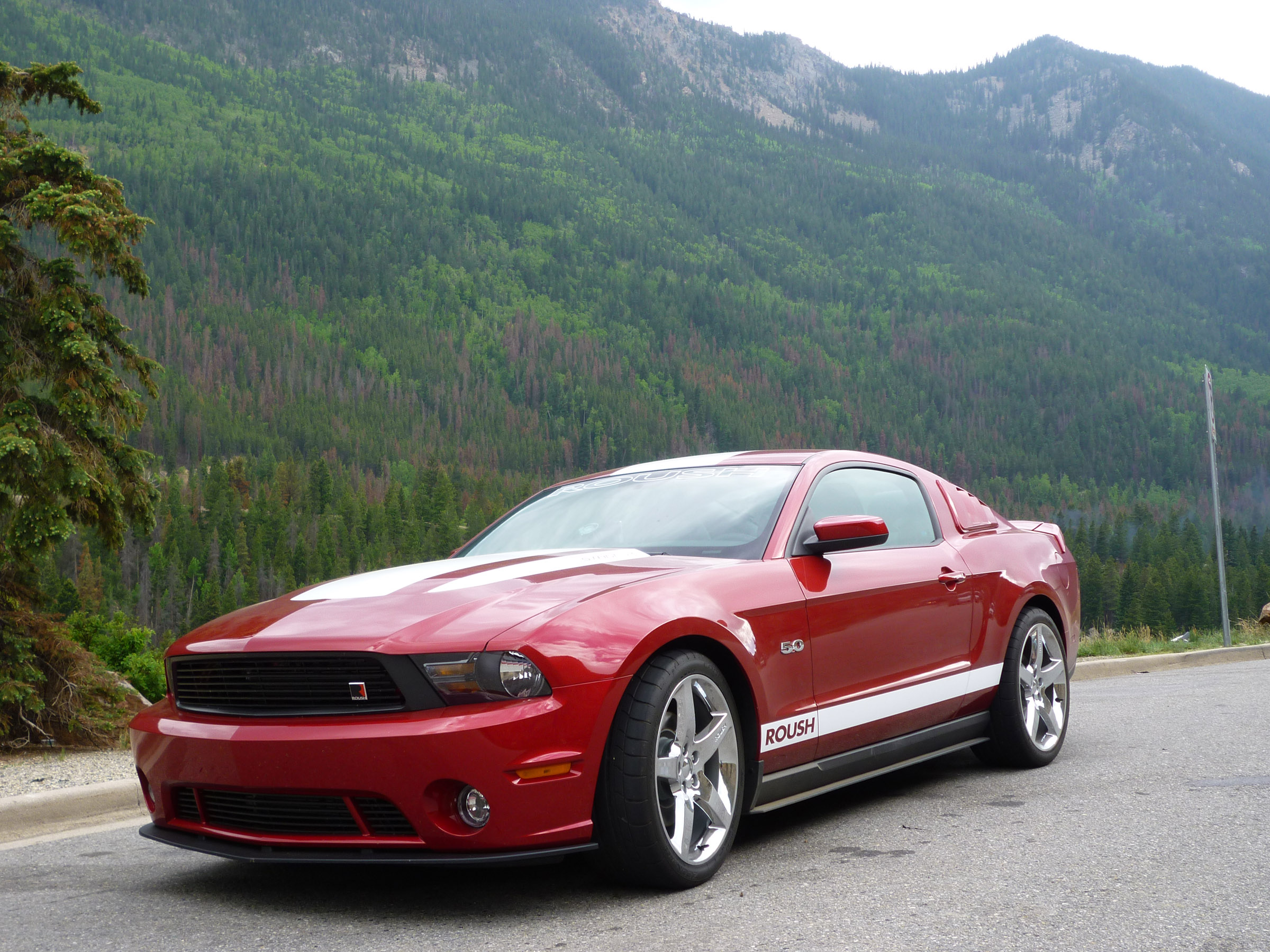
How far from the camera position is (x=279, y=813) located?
3.53 metres

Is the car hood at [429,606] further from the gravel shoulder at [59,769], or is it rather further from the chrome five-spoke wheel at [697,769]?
the gravel shoulder at [59,769]

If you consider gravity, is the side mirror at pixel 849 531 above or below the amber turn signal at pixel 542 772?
above

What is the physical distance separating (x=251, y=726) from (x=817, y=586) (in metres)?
2.01

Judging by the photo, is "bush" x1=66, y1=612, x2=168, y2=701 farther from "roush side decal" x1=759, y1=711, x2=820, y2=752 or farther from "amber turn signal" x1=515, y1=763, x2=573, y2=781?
"amber turn signal" x1=515, y1=763, x2=573, y2=781

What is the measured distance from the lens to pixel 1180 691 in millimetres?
9023

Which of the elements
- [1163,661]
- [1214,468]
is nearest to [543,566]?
[1163,661]

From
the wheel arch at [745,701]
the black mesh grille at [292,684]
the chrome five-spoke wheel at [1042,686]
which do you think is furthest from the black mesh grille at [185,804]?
the chrome five-spoke wheel at [1042,686]

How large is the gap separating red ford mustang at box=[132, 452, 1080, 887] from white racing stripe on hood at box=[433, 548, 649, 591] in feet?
0.06

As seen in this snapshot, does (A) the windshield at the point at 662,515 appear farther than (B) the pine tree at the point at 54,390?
No

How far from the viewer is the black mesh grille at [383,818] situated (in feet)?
11.1

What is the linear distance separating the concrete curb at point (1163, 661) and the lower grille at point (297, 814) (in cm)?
860

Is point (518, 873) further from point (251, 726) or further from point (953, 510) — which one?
point (953, 510)

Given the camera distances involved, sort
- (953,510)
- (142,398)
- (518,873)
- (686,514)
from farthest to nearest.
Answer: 1. (142,398)
2. (953,510)
3. (686,514)
4. (518,873)

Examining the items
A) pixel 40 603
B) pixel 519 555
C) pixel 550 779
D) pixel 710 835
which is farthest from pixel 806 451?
pixel 40 603
